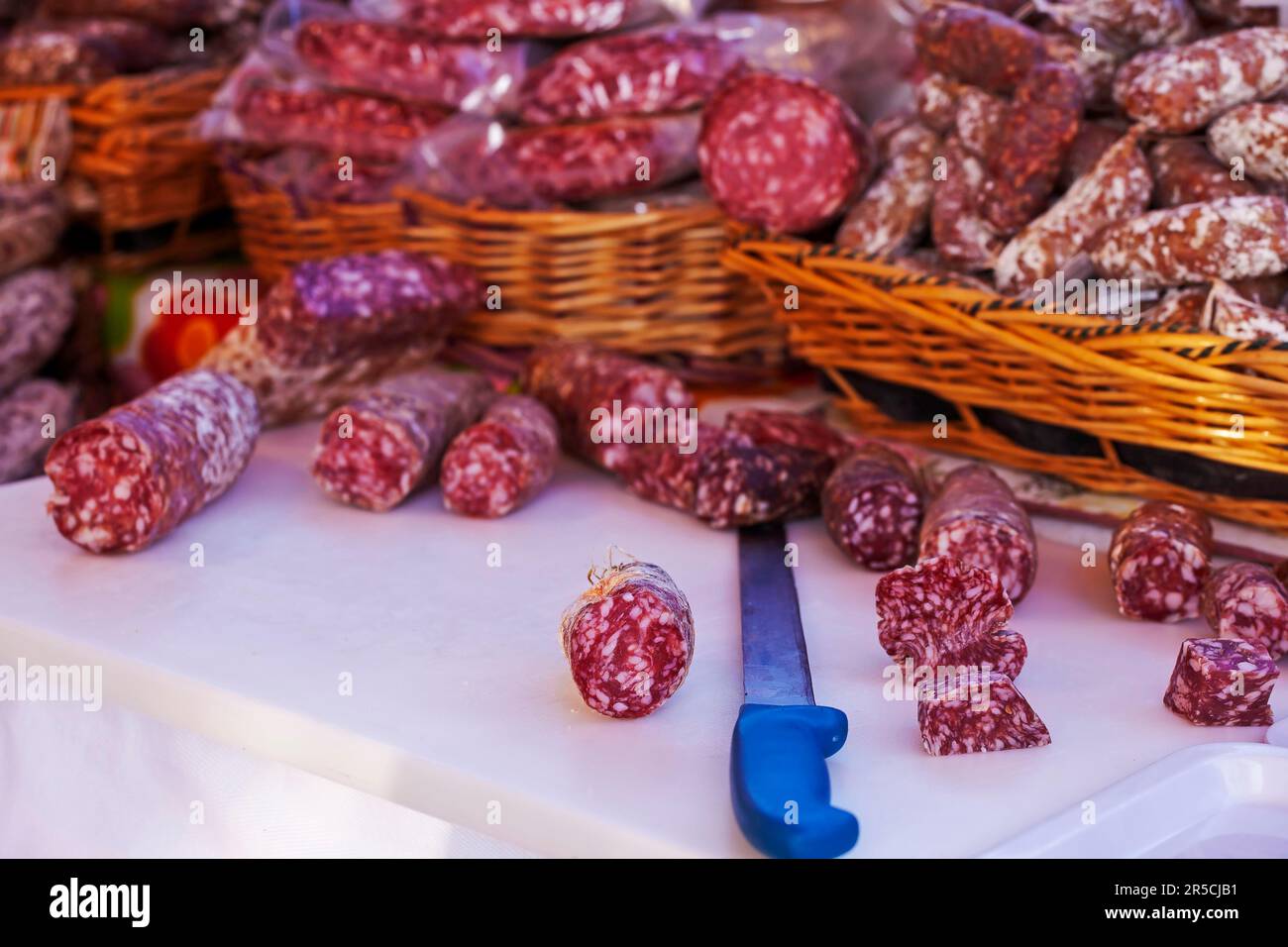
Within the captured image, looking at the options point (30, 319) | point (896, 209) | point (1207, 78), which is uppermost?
point (1207, 78)

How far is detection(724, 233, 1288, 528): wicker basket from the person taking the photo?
1350 millimetres

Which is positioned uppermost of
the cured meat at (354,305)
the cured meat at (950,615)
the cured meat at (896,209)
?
the cured meat at (896,209)

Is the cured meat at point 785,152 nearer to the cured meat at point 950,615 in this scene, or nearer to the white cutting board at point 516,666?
the white cutting board at point 516,666

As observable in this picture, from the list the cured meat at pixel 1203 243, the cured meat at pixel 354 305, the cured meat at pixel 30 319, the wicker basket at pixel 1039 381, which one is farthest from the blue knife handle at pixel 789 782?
the cured meat at pixel 30 319

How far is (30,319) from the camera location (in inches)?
99.2

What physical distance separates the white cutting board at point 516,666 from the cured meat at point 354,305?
22 centimetres

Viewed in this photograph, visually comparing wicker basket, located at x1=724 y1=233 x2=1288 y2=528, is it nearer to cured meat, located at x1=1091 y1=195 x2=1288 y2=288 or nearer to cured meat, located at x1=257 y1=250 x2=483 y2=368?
cured meat, located at x1=1091 y1=195 x2=1288 y2=288

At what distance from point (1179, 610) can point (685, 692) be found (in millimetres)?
464

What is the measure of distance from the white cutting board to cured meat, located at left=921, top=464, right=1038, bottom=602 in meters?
0.05

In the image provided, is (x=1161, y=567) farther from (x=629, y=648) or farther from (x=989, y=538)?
(x=629, y=648)

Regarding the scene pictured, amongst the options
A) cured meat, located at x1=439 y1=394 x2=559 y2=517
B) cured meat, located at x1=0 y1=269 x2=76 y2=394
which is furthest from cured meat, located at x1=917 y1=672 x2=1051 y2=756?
cured meat, located at x1=0 y1=269 x2=76 y2=394

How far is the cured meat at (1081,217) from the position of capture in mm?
1501

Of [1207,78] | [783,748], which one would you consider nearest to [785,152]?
[1207,78]

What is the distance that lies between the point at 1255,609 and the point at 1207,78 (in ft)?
1.90
